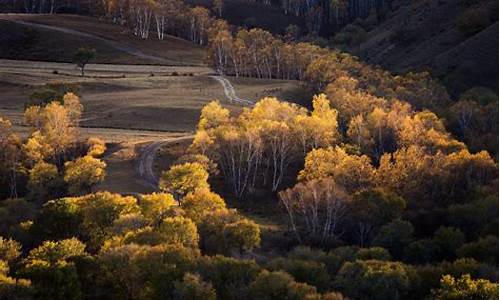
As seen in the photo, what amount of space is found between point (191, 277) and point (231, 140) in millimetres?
36779

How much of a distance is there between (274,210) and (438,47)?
100m

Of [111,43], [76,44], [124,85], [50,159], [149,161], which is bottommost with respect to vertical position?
[50,159]

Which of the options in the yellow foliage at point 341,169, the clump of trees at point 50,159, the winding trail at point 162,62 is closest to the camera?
the yellow foliage at point 341,169

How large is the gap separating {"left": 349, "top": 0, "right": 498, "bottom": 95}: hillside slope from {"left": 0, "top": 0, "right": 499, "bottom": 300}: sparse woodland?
24623mm

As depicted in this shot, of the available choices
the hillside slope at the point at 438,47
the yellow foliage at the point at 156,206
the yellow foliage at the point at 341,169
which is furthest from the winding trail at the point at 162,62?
the hillside slope at the point at 438,47

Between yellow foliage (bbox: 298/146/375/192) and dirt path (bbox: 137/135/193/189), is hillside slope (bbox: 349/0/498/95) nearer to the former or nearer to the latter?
yellow foliage (bbox: 298/146/375/192)

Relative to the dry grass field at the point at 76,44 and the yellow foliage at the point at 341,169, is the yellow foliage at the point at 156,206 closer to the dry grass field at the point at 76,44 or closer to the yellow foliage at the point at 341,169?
the yellow foliage at the point at 341,169

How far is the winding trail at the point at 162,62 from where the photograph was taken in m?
79.4

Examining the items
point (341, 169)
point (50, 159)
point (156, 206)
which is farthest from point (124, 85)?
point (156, 206)

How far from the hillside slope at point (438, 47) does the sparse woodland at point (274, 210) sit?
2462 centimetres

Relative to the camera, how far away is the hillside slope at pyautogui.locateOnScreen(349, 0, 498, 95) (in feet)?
436

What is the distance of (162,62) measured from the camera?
577 feet

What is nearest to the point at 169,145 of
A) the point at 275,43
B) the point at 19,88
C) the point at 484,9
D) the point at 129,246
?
the point at 129,246

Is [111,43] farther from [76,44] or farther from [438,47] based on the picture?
[438,47]
